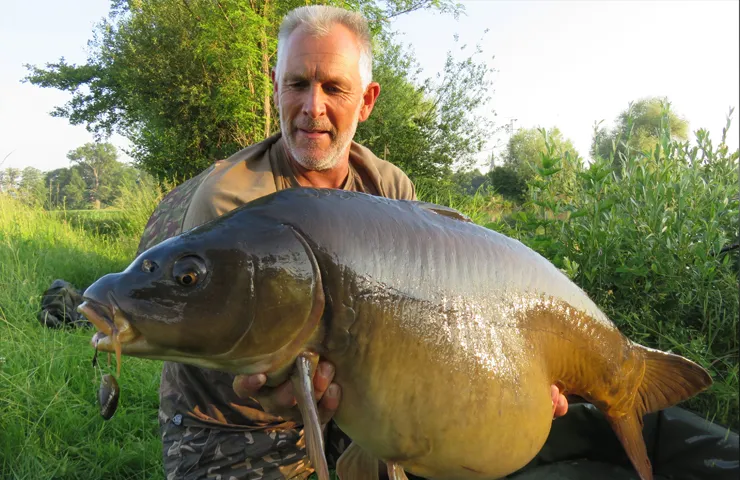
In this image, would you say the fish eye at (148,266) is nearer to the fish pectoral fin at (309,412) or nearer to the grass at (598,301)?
the fish pectoral fin at (309,412)

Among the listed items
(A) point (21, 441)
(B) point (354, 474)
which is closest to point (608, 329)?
(B) point (354, 474)

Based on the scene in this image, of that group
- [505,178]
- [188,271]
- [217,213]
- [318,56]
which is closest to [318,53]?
[318,56]

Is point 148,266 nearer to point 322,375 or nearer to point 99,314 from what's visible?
point 99,314

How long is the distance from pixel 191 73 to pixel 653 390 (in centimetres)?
1195

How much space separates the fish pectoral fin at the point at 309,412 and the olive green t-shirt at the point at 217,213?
30.6 inches

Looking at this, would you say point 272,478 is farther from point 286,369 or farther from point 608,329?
point 608,329

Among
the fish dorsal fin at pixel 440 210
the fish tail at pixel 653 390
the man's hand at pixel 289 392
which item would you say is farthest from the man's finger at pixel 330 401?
the fish tail at pixel 653 390

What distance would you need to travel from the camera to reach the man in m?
1.99

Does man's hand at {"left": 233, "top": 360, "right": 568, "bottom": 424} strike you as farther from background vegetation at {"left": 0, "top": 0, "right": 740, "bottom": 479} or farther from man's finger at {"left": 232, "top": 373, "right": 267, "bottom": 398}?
background vegetation at {"left": 0, "top": 0, "right": 740, "bottom": 479}

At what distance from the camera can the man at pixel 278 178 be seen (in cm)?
199

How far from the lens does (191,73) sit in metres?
11.8

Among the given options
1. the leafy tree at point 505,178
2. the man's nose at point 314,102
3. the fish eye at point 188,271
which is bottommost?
the fish eye at point 188,271

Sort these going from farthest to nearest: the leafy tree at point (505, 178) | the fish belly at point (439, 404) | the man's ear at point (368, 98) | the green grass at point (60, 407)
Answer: the leafy tree at point (505, 178)
the green grass at point (60, 407)
the man's ear at point (368, 98)
the fish belly at point (439, 404)

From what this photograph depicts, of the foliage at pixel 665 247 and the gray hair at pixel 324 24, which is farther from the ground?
the gray hair at pixel 324 24
